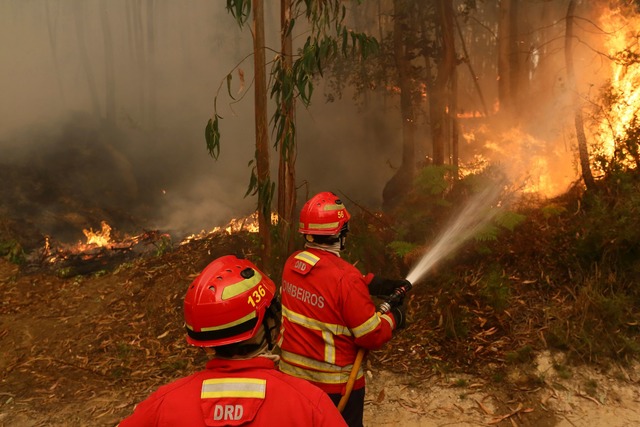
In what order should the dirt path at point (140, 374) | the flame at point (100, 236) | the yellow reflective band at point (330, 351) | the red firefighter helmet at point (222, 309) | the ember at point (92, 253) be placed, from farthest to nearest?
1. the flame at point (100, 236)
2. the ember at point (92, 253)
3. the dirt path at point (140, 374)
4. the yellow reflective band at point (330, 351)
5. the red firefighter helmet at point (222, 309)

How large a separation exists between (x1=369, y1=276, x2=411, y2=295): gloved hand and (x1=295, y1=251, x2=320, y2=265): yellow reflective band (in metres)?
0.64

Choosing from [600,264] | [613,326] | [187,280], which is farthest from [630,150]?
[187,280]

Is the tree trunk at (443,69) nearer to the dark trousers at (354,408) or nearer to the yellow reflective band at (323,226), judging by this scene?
the yellow reflective band at (323,226)

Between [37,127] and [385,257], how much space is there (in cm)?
1410

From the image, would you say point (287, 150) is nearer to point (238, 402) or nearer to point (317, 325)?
point (317, 325)

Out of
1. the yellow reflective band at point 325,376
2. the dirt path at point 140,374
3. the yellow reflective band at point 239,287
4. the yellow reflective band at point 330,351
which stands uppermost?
the yellow reflective band at point 239,287

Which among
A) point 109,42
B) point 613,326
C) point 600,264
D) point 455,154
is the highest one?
point 109,42

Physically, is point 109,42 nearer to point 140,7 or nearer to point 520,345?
point 140,7

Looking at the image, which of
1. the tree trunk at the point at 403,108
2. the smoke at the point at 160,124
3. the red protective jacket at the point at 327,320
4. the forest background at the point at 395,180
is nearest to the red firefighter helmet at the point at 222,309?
the red protective jacket at the point at 327,320

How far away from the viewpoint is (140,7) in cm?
2517

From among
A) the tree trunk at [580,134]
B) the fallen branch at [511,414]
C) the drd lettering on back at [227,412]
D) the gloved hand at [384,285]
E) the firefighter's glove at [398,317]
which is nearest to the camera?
the drd lettering on back at [227,412]

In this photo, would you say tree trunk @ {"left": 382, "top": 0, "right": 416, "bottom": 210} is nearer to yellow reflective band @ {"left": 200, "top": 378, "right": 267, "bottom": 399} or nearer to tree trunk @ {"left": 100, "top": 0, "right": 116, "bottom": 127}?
yellow reflective band @ {"left": 200, "top": 378, "right": 267, "bottom": 399}

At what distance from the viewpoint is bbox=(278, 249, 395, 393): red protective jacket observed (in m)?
2.74

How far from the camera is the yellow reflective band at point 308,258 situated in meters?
2.85
